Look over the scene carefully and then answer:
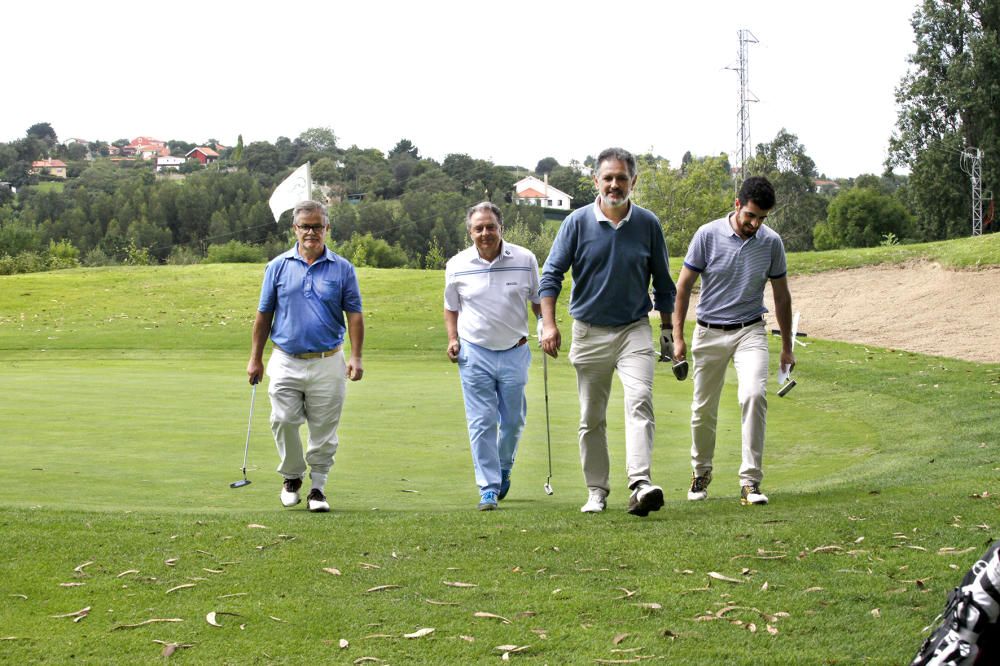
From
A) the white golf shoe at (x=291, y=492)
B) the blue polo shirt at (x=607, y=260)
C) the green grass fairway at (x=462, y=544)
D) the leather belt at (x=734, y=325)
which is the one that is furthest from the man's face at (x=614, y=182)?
the white golf shoe at (x=291, y=492)

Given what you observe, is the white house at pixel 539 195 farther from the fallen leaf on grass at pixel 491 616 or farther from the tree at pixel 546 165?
the fallen leaf on grass at pixel 491 616

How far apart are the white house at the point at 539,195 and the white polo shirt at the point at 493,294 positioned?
326 feet

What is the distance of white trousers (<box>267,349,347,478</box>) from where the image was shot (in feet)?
25.4

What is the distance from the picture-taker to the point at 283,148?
144 metres

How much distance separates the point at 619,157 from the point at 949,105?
5615 centimetres

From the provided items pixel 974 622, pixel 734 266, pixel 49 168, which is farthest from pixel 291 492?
pixel 49 168

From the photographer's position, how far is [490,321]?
805cm

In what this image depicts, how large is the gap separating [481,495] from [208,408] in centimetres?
582

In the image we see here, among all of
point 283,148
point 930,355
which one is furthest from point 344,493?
point 283,148

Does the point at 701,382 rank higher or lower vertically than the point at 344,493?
higher

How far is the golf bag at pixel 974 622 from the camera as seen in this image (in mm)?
2359

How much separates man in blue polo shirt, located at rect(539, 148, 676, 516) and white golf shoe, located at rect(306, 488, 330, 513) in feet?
5.15

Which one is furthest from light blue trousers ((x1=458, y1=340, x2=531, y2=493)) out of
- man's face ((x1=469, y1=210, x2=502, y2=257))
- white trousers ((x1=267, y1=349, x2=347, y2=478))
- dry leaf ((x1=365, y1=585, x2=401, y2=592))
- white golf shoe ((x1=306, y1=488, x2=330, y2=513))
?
dry leaf ((x1=365, y1=585, x2=401, y2=592))

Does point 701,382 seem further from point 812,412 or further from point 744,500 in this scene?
point 812,412
